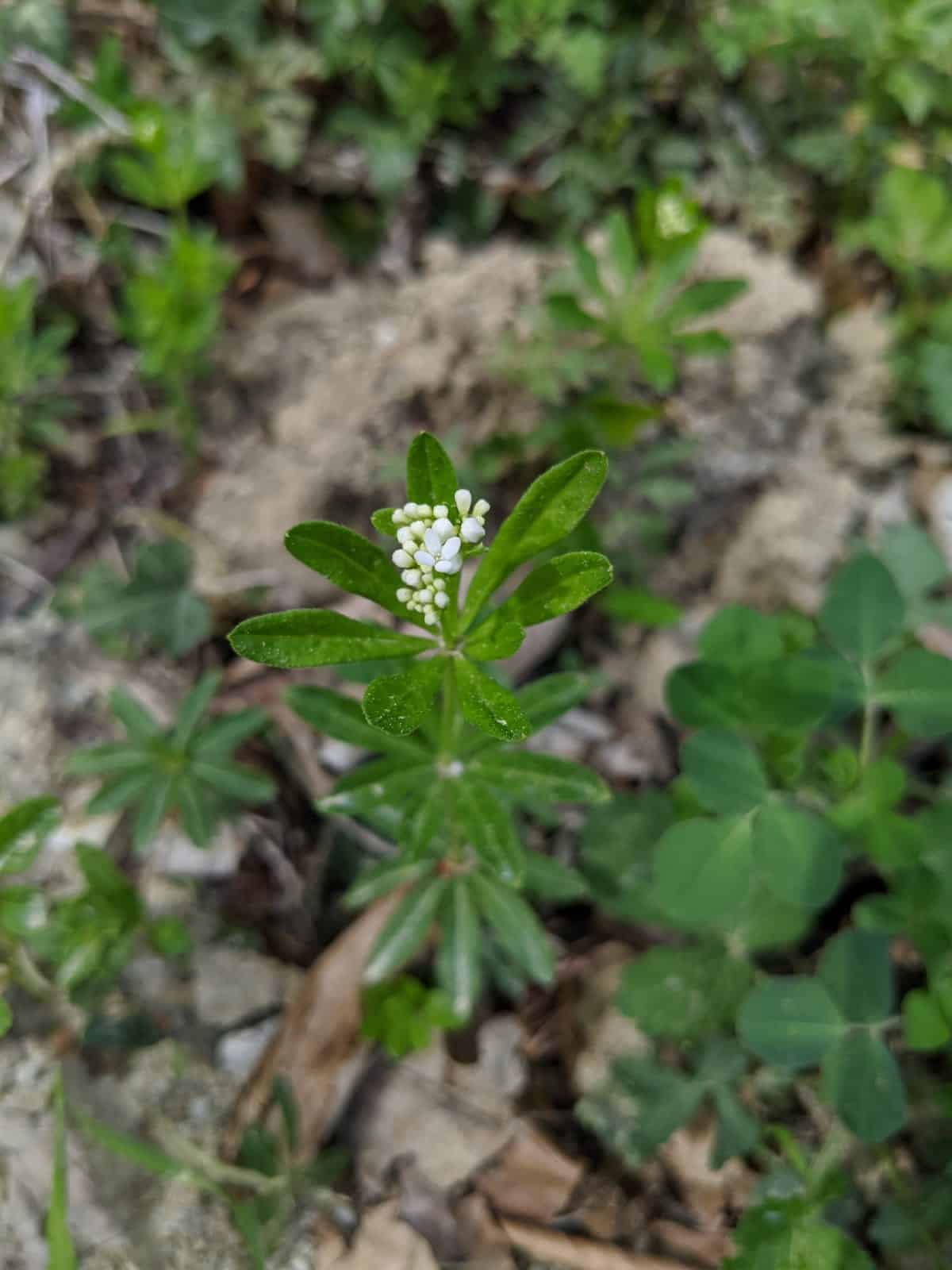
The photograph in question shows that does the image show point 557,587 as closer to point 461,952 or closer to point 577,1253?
point 461,952

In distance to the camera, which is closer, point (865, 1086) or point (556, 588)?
point (556, 588)

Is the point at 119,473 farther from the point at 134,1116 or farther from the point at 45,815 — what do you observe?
the point at 134,1116

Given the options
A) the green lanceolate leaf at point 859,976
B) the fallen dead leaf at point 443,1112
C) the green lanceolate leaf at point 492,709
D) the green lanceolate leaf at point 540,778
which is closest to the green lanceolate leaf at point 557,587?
the green lanceolate leaf at point 492,709

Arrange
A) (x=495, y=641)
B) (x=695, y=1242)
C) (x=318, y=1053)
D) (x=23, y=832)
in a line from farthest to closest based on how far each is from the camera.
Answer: (x=318, y=1053)
(x=695, y=1242)
(x=23, y=832)
(x=495, y=641)

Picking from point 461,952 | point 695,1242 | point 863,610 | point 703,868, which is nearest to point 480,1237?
point 695,1242

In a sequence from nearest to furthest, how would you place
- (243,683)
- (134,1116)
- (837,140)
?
(134,1116) < (243,683) < (837,140)

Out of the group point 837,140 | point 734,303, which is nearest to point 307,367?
point 734,303
